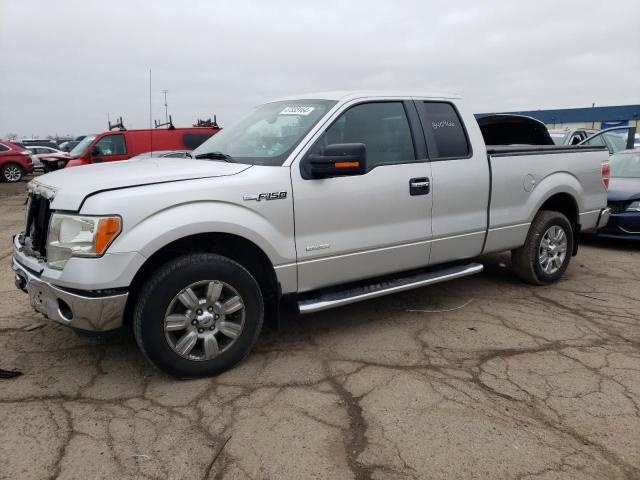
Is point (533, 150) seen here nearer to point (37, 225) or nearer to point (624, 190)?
point (624, 190)

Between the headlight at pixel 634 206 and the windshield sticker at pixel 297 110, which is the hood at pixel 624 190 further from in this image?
the windshield sticker at pixel 297 110

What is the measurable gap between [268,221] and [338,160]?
61 cm

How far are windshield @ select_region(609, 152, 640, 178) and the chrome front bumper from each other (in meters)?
7.62

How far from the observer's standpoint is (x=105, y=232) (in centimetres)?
279

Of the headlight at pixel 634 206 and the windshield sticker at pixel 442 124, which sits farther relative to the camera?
the headlight at pixel 634 206

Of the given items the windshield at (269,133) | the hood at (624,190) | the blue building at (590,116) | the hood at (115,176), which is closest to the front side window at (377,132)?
the windshield at (269,133)

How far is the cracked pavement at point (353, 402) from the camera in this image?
2.42 m

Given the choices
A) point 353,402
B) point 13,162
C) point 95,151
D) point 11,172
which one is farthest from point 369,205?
point 11,172

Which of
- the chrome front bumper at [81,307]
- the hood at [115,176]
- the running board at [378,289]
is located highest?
the hood at [115,176]

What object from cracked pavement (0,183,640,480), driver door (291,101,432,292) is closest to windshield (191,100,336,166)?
driver door (291,101,432,292)

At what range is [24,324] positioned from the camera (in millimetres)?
4129

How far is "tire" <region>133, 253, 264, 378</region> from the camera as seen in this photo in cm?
296

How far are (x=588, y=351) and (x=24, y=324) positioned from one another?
438cm

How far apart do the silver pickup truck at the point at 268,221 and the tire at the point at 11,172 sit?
18.3m
